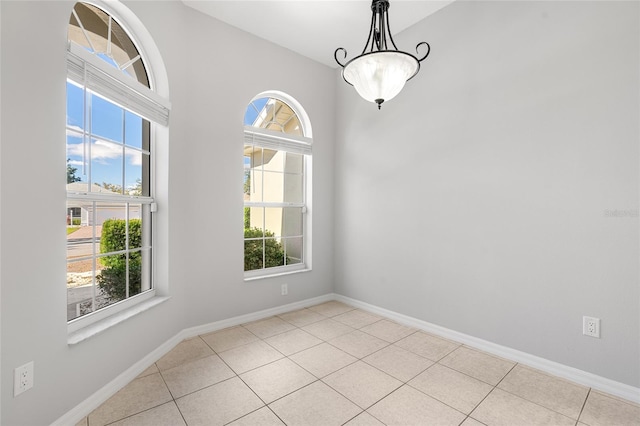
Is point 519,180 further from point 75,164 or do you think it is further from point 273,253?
point 75,164

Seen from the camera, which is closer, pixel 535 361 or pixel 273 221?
pixel 535 361

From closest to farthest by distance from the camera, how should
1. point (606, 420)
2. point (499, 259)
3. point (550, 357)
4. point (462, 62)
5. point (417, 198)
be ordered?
point (606, 420) < point (550, 357) < point (499, 259) < point (462, 62) < point (417, 198)

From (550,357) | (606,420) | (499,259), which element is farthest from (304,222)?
(606,420)

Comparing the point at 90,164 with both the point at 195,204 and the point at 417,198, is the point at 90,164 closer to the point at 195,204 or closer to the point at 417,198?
the point at 195,204

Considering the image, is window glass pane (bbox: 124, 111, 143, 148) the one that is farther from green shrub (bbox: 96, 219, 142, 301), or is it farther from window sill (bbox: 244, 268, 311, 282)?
window sill (bbox: 244, 268, 311, 282)

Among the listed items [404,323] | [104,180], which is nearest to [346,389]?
[404,323]

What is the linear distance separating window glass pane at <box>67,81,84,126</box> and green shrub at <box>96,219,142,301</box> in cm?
65

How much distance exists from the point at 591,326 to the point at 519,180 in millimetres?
1091

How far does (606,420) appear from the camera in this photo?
5.46ft

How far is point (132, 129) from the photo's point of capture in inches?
90.4

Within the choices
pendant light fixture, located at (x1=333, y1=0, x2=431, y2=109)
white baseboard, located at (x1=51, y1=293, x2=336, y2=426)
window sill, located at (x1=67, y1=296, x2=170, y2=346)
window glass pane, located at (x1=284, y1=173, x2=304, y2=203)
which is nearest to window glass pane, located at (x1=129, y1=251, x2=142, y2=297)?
window sill, located at (x1=67, y1=296, x2=170, y2=346)

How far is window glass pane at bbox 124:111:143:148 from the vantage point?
→ 224 cm

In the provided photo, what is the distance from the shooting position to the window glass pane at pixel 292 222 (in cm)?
363

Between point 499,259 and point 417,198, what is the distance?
91 cm
